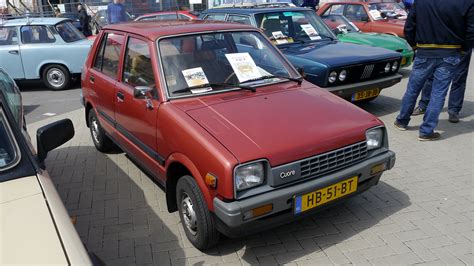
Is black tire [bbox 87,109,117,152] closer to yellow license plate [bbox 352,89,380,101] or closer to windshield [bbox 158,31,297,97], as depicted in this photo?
windshield [bbox 158,31,297,97]

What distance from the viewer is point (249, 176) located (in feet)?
9.00

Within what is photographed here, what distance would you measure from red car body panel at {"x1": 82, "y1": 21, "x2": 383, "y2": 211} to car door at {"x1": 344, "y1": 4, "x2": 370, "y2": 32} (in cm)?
740

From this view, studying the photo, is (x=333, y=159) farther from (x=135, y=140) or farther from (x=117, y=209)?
(x=117, y=209)

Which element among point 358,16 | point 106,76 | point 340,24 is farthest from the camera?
point 358,16

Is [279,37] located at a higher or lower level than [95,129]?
higher

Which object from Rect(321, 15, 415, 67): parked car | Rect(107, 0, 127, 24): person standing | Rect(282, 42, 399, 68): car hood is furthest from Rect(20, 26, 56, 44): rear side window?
Rect(321, 15, 415, 67): parked car

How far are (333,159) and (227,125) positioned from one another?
0.84 m

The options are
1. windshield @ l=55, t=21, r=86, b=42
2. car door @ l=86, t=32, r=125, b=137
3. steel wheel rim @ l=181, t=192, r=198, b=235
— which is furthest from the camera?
windshield @ l=55, t=21, r=86, b=42

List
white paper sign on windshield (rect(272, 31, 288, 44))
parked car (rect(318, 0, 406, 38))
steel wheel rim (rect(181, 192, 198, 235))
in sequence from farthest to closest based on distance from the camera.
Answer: parked car (rect(318, 0, 406, 38)) < white paper sign on windshield (rect(272, 31, 288, 44)) < steel wheel rim (rect(181, 192, 198, 235))

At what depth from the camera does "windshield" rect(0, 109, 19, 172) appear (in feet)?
7.75

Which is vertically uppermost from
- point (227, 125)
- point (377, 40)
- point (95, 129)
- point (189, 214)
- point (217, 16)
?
point (217, 16)

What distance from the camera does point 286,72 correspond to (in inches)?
160

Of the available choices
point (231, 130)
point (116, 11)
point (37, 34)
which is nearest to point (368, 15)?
point (116, 11)

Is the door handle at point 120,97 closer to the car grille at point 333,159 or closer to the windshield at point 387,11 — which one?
the car grille at point 333,159
